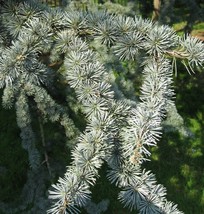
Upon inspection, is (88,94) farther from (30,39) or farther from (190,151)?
(190,151)

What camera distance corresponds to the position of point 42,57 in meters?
3.03

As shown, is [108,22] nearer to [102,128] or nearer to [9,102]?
[102,128]

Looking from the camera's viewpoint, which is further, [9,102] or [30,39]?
[9,102]

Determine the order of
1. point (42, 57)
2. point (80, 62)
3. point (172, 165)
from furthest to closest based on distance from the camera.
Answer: point (172, 165), point (42, 57), point (80, 62)

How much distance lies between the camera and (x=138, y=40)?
150 cm

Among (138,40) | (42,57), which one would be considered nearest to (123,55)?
(138,40)

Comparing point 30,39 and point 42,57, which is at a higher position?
point 42,57

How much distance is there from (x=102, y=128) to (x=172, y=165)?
12.2 feet

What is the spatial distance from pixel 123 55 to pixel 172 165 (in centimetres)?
359

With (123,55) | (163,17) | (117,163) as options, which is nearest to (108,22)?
(123,55)

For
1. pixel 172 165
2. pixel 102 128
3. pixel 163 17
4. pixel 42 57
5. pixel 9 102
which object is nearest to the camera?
pixel 102 128

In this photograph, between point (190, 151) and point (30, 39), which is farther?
point (190, 151)

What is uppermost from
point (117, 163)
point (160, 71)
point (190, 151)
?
point (190, 151)

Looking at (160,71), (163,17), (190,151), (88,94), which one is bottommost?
(88,94)
